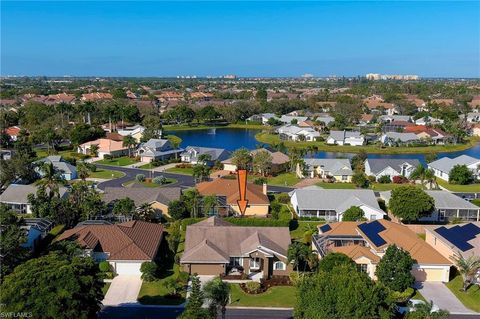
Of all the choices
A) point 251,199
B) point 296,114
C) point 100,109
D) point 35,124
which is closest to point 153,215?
point 251,199

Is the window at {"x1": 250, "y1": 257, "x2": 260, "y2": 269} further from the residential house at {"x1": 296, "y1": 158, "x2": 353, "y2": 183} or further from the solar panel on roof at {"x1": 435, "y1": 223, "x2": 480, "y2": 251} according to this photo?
the residential house at {"x1": 296, "y1": 158, "x2": 353, "y2": 183}

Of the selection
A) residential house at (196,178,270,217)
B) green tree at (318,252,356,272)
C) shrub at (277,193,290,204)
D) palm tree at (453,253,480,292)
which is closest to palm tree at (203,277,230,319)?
green tree at (318,252,356,272)

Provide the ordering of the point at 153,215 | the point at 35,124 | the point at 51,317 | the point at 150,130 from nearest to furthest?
the point at 51,317, the point at 153,215, the point at 150,130, the point at 35,124

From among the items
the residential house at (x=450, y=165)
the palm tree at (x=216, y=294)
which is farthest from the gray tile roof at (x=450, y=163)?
the palm tree at (x=216, y=294)

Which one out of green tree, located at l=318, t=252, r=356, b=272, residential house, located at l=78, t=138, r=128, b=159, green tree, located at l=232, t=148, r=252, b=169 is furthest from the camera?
residential house, located at l=78, t=138, r=128, b=159

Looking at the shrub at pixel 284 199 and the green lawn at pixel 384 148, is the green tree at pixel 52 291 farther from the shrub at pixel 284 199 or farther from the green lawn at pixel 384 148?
the green lawn at pixel 384 148

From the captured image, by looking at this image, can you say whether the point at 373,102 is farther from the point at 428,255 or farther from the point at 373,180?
the point at 428,255
